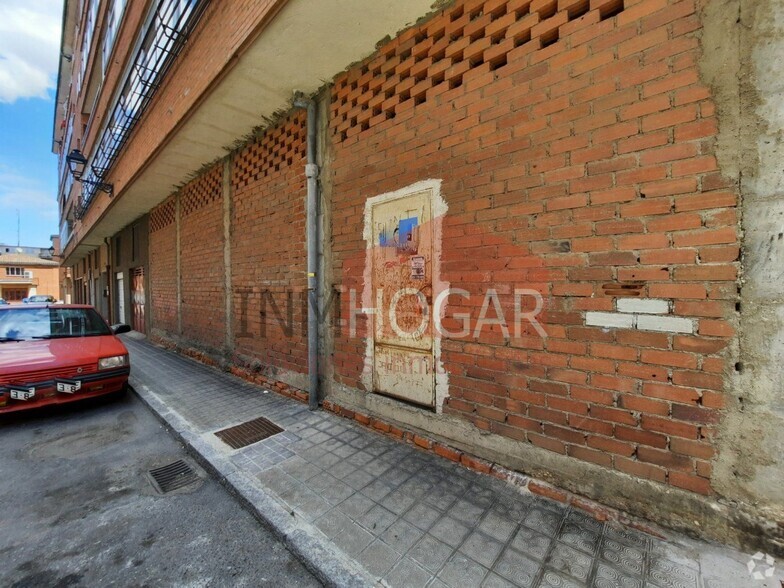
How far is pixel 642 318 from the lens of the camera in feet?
6.53

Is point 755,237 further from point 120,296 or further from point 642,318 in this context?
point 120,296

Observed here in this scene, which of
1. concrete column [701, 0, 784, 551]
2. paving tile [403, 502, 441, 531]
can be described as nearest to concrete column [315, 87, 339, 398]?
paving tile [403, 502, 441, 531]

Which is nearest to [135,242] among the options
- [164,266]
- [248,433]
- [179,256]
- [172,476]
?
[164,266]

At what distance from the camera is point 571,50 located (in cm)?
221

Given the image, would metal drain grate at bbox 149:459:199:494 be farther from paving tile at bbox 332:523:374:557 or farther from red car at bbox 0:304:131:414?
red car at bbox 0:304:131:414

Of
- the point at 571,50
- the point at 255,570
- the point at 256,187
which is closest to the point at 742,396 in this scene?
the point at 571,50

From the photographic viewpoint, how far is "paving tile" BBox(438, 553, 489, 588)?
166cm

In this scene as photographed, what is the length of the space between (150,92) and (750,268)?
7971 millimetres

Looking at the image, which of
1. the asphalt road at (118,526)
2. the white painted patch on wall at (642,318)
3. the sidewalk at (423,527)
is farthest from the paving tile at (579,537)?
the asphalt road at (118,526)

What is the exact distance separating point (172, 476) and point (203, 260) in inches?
188

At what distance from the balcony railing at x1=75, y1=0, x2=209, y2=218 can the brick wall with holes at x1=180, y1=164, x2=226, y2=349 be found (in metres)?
1.53

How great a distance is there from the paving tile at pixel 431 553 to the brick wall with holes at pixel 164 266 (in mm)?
7974

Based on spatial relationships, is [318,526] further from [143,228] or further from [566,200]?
[143,228]

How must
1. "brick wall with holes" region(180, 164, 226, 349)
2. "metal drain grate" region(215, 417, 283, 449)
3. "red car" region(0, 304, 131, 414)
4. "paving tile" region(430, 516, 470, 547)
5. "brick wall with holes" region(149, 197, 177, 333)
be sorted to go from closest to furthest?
"paving tile" region(430, 516, 470, 547)
"metal drain grate" region(215, 417, 283, 449)
"red car" region(0, 304, 131, 414)
"brick wall with holes" region(180, 164, 226, 349)
"brick wall with holes" region(149, 197, 177, 333)
